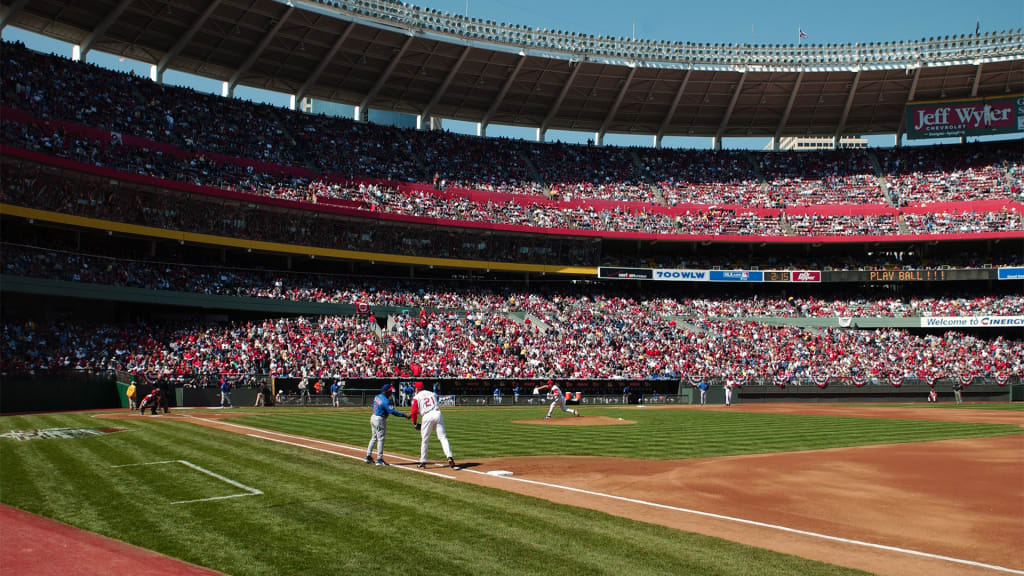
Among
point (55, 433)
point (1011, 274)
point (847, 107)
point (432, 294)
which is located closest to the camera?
point (55, 433)

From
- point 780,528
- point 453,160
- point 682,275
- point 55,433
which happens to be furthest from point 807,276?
point 55,433

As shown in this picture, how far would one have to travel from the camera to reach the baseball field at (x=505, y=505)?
305 inches

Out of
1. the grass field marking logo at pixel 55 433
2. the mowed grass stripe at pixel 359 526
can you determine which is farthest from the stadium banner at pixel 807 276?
the mowed grass stripe at pixel 359 526

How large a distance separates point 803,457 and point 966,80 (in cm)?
5726

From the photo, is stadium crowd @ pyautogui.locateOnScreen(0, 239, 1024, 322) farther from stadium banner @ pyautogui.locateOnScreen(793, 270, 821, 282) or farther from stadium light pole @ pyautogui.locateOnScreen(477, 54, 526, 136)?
stadium light pole @ pyautogui.locateOnScreen(477, 54, 526, 136)

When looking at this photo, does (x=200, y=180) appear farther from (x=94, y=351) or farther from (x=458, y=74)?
(x=458, y=74)

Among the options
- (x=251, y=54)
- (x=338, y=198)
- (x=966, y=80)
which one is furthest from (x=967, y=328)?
(x=251, y=54)

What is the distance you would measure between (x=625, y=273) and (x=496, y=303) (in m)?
11.0

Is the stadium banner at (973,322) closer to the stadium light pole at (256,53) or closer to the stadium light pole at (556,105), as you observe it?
the stadium light pole at (556,105)

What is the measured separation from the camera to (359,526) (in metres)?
8.91

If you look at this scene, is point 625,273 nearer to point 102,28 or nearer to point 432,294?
point 432,294

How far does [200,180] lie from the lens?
45.7m

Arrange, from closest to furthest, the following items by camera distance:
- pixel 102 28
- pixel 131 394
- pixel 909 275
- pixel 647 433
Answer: pixel 647 433 → pixel 131 394 → pixel 102 28 → pixel 909 275

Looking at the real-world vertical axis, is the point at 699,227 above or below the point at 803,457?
above
